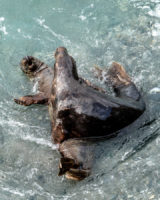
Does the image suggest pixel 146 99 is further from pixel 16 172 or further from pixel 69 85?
pixel 16 172

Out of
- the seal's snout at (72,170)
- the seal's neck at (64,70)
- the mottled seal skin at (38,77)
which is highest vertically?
the seal's neck at (64,70)

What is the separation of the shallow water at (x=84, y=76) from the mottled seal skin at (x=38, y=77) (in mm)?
198

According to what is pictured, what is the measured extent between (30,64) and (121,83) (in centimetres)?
193

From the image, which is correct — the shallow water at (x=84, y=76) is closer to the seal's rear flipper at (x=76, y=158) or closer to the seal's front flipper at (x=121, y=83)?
the seal's rear flipper at (x=76, y=158)

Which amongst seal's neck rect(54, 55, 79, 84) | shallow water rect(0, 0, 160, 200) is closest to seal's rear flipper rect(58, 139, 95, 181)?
shallow water rect(0, 0, 160, 200)

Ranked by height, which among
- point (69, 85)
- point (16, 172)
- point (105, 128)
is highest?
point (69, 85)

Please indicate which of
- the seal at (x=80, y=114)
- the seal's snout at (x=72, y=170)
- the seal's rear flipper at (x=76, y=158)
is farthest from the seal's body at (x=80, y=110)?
the seal's snout at (x=72, y=170)

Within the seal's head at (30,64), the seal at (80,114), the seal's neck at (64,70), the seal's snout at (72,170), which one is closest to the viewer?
the seal's snout at (72,170)

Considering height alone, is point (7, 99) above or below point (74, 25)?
below

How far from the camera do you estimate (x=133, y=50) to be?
25.4 ft

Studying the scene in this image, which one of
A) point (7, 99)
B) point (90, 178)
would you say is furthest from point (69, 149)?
point (7, 99)

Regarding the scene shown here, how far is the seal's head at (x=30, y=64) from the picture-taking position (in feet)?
24.1

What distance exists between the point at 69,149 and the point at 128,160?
36.0 inches

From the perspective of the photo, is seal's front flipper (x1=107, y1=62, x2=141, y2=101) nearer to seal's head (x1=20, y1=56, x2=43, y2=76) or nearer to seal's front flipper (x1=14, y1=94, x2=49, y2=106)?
seal's front flipper (x1=14, y1=94, x2=49, y2=106)
